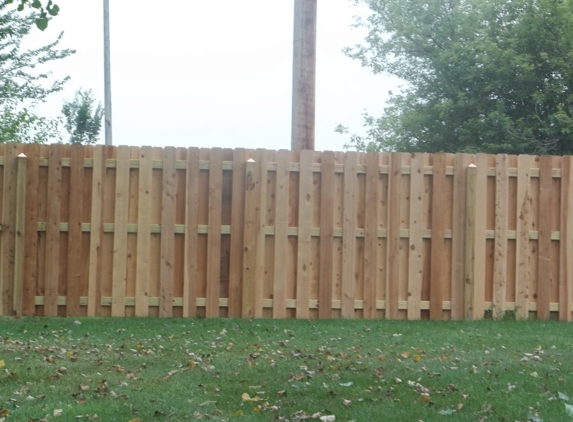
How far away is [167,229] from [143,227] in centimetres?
30

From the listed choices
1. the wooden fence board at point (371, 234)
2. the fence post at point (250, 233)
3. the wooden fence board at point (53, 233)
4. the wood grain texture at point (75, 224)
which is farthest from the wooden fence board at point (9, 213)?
the wooden fence board at point (371, 234)

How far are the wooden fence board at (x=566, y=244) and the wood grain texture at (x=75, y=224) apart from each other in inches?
238

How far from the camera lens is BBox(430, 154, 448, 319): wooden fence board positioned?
1048 centimetres

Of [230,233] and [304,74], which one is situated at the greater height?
[304,74]

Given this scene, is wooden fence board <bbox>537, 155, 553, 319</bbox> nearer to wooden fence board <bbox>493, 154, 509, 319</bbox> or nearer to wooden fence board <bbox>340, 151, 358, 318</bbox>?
wooden fence board <bbox>493, 154, 509, 319</bbox>

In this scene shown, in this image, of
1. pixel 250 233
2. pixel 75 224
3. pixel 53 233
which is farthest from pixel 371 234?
pixel 53 233

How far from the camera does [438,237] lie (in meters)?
10.5

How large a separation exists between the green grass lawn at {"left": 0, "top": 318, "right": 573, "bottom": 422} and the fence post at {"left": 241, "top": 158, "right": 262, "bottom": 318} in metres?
0.75

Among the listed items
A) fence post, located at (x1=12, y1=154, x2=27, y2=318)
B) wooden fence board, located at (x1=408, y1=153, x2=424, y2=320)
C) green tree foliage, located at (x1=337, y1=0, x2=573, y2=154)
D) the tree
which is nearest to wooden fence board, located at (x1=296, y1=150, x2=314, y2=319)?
wooden fence board, located at (x1=408, y1=153, x2=424, y2=320)

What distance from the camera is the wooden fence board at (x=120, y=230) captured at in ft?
33.9

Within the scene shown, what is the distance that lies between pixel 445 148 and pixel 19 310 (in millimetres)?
16867

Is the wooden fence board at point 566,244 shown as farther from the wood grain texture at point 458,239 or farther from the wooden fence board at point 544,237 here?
the wood grain texture at point 458,239

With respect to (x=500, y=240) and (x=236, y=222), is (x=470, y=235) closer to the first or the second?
(x=500, y=240)

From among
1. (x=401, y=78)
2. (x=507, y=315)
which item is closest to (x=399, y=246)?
(x=507, y=315)
